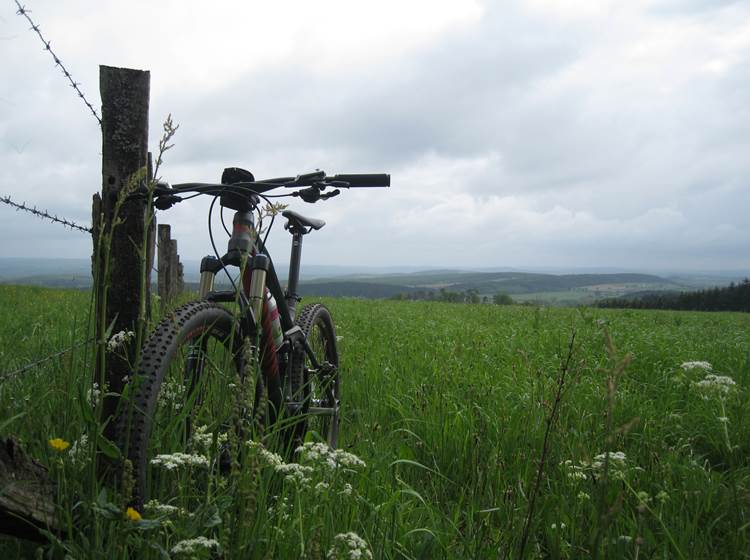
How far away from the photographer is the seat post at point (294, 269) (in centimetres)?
341

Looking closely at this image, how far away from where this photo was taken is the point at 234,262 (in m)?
2.61

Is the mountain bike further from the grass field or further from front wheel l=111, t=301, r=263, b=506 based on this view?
the grass field

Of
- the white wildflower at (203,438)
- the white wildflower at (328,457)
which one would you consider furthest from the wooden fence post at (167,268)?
the white wildflower at (328,457)

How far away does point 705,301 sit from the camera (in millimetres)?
56031

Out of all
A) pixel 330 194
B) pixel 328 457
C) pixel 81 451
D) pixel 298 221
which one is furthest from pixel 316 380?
pixel 81 451

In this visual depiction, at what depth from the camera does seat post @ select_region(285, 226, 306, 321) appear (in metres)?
3.41

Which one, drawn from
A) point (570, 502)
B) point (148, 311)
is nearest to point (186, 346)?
point (148, 311)

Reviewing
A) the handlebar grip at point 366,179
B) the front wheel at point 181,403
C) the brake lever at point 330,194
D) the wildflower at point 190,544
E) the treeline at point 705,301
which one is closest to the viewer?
the wildflower at point 190,544

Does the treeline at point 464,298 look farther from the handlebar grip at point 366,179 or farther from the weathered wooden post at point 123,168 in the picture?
the weathered wooden post at point 123,168

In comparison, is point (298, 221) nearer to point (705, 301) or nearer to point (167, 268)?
point (167, 268)

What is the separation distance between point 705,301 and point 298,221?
211 ft

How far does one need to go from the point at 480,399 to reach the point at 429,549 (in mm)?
2241

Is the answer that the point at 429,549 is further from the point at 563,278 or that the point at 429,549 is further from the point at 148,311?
the point at 563,278

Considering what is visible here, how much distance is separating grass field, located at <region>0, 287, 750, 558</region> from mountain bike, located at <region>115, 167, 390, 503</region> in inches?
5.6
